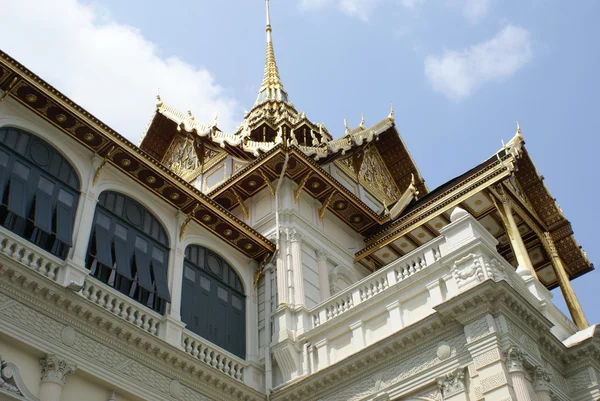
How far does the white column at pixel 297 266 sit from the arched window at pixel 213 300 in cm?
136

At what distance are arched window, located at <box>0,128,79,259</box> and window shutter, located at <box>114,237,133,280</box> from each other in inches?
43.6

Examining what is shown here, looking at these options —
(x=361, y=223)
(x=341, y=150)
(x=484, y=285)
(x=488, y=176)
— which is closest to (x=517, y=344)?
(x=484, y=285)

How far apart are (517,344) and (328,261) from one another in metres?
6.98

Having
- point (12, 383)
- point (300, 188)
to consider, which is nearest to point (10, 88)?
point (12, 383)

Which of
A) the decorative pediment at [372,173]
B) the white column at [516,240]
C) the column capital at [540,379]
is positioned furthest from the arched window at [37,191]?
the decorative pediment at [372,173]

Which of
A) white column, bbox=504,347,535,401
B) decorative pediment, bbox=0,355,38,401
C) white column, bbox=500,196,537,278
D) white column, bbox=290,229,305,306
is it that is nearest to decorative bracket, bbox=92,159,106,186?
decorative pediment, bbox=0,355,38,401

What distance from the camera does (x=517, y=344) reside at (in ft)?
41.4

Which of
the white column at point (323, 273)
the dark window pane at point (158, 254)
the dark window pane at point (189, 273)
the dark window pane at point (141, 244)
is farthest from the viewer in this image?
the white column at point (323, 273)

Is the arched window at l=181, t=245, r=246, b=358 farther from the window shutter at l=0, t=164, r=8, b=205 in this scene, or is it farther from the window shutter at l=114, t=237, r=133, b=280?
the window shutter at l=0, t=164, r=8, b=205

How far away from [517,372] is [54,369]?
24.7ft

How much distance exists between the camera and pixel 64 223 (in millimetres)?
13703

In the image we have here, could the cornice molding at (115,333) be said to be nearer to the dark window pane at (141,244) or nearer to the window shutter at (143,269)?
the window shutter at (143,269)

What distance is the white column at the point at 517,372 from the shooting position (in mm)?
11820

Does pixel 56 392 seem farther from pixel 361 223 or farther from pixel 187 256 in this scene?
pixel 361 223
